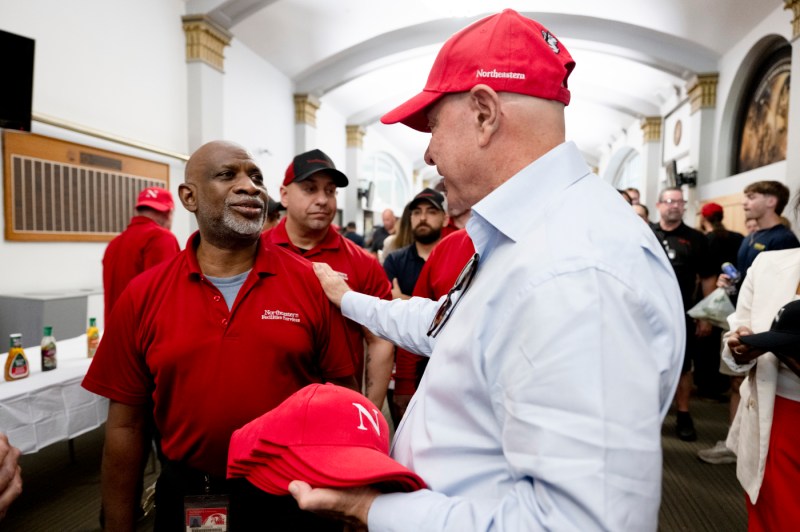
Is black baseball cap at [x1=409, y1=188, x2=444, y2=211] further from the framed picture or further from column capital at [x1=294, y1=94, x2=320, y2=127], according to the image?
column capital at [x1=294, y1=94, x2=320, y2=127]

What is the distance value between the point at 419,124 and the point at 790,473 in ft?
6.30

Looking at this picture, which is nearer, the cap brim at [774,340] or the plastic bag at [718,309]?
the cap brim at [774,340]

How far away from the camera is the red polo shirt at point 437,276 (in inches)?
101

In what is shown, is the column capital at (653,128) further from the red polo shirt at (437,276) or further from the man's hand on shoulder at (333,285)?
the man's hand on shoulder at (333,285)

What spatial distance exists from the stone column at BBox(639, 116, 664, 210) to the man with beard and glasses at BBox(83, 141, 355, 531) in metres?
12.4

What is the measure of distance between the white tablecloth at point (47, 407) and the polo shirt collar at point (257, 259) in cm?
144

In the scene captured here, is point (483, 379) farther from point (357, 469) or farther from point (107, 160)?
point (107, 160)

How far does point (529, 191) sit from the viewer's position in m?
0.86

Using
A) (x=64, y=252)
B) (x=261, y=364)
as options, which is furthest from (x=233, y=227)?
(x=64, y=252)

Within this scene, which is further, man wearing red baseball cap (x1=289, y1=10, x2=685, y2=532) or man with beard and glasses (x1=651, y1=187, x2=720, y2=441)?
man with beard and glasses (x1=651, y1=187, x2=720, y2=441)

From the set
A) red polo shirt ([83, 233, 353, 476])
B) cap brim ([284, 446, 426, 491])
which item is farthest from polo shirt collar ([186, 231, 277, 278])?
cap brim ([284, 446, 426, 491])

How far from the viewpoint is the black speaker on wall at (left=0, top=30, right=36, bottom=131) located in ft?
11.1

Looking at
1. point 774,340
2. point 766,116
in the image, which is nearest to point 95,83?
point 774,340

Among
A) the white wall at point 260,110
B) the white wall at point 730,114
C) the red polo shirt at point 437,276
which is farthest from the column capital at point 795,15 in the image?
the white wall at point 260,110
